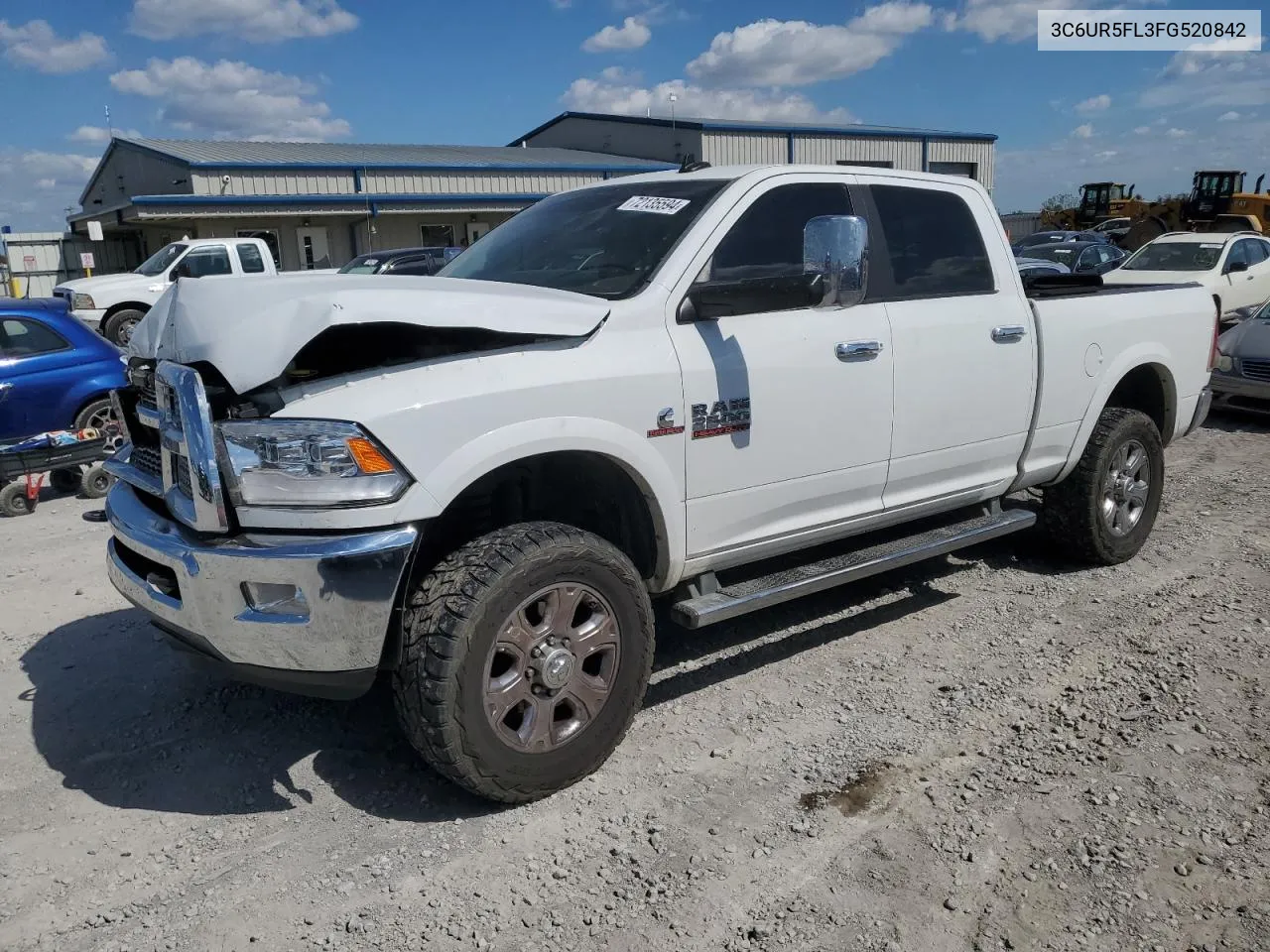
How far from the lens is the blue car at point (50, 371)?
793cm

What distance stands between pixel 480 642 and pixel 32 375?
264 inches

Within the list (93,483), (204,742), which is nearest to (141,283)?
(93,483)

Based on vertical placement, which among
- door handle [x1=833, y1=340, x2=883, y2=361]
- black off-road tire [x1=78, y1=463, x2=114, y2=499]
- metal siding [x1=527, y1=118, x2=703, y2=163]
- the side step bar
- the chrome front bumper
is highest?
metal siding [x1=527, y1=118, x2=703, y2=163]

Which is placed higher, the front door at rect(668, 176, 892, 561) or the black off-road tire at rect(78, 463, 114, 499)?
the front door at rect(668, 176, 892, 561)

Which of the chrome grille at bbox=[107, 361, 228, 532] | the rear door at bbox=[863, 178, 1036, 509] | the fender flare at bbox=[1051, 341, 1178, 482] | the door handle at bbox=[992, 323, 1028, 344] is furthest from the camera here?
the fender flare at bbox=[1051, 341, 1178, 482]

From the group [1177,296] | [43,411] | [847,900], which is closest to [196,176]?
[43,411]

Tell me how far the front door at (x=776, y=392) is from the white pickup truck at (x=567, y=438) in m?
0.01

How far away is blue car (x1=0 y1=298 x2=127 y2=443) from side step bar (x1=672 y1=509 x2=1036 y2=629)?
20.2 ft

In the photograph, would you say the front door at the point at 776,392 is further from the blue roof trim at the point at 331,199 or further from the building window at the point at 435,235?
the building window at the point at 435,235

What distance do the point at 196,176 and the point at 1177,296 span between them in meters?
28.3

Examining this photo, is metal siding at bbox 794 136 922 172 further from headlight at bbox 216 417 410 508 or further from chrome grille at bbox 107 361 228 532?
headlight at bbox 216 417 410 508

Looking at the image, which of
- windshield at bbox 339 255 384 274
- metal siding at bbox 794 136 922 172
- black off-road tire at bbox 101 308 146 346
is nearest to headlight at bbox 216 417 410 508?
windshield at bbox 339 255 384 274

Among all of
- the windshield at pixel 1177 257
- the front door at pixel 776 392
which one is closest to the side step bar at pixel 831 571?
the front door at pixel 776 392

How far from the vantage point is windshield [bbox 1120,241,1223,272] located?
1463 cm
